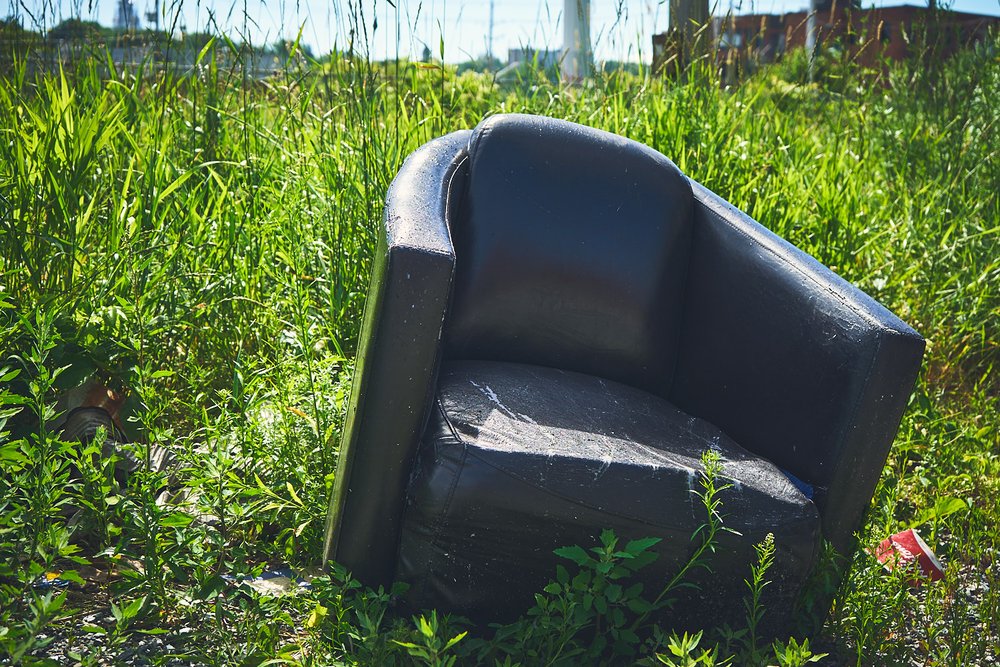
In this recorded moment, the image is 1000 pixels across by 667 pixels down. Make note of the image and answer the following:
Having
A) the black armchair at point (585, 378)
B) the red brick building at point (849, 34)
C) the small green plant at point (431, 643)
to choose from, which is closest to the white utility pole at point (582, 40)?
the red brick building at point (849, 34)

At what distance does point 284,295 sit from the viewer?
9.78 ft

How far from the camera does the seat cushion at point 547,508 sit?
5.49 feet

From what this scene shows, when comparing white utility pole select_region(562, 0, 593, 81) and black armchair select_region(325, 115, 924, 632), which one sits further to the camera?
white utility pole select_region(562, 0, 593, 81)

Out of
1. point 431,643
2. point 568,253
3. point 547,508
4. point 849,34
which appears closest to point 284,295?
point 568,253

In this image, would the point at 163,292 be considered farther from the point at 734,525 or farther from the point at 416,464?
the point at 734,525

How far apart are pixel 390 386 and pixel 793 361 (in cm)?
94

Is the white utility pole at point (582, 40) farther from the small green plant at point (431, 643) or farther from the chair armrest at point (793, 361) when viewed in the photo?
the small green plant at point (431, 643)

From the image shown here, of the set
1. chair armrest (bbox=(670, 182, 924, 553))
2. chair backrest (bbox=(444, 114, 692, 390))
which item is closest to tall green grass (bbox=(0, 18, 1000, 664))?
chair armrest (bbox=(670, 182, 924, 553))

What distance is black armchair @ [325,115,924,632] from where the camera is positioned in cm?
168

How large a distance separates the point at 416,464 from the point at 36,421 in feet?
3.15

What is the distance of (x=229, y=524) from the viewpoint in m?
2.21

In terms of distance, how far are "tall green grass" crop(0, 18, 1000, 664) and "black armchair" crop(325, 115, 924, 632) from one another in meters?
0.19

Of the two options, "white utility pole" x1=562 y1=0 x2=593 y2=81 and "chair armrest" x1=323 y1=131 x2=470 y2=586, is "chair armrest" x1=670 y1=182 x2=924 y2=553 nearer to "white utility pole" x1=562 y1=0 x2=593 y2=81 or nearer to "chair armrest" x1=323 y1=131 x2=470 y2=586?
"chair armrest" x1=323 y1=131 x2=470 y2=586

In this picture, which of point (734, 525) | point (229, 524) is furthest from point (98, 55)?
point (734, 525)
